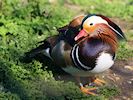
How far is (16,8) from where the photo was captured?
7.45 m

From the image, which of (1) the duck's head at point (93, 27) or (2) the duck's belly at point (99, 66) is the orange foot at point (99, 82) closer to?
(2) the duck's belly at point (99, 66)

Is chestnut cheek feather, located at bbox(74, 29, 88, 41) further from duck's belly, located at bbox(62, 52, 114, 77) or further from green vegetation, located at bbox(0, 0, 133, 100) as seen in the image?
green vegetation, located at bbox(0, 0, 133, 100)

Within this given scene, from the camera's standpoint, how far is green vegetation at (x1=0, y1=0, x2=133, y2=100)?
5.10m

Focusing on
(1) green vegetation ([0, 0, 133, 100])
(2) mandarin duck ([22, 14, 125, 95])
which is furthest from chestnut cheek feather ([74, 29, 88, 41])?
(1) green vegetation ([0, 0, 133, 100])

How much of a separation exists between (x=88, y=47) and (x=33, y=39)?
1.52 m

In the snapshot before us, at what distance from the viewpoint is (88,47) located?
516cm

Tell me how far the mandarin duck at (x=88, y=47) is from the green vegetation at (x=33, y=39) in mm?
224

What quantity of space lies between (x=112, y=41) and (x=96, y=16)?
0.33 meters

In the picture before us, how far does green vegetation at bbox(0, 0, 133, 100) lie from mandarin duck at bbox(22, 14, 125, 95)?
22 centimetres

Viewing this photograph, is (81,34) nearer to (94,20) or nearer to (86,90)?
(94,20)

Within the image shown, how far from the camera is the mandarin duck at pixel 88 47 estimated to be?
16.9ft

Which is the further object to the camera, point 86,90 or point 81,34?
point 86,90

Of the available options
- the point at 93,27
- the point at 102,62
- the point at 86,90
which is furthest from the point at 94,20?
the point at 86,90

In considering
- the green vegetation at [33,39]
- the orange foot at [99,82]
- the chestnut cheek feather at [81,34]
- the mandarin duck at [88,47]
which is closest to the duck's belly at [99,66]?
the mandarin duck at [88,47]
